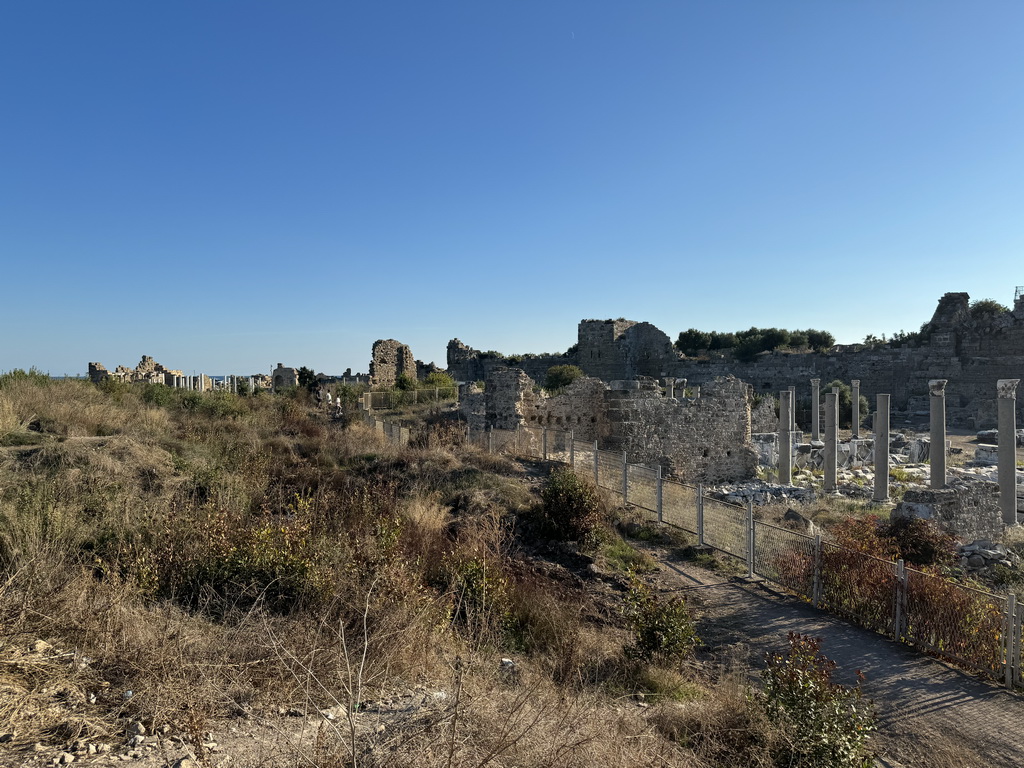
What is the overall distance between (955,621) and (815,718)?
12.0ft

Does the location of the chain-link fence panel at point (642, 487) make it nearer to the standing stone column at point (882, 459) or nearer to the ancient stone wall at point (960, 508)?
the ancient stone wall at point (960, 508)

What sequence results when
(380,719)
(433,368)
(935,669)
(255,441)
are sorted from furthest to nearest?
(433,368), (255,441), (935,669), (380,719)

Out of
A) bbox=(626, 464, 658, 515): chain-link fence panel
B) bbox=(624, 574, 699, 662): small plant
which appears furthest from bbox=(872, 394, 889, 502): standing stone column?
bbox=(624, 574, 699, 662): small plant

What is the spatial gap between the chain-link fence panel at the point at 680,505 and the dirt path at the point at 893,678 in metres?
2.01

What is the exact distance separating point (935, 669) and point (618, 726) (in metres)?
4.50

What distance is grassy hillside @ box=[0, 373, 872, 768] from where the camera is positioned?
3.39 m

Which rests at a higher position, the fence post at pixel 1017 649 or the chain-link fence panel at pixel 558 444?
the chain-link fence panel at pixel 558 444

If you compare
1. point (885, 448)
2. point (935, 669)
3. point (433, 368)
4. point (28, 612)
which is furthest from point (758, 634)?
point (433, 368)

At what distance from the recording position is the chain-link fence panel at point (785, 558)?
331 inches

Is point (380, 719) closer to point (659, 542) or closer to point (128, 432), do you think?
point (659, 542)

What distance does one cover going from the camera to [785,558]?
8781mm

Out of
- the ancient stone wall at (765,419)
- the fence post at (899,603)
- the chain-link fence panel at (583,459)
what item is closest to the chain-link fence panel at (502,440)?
the chain-link fence panel at (583,459)

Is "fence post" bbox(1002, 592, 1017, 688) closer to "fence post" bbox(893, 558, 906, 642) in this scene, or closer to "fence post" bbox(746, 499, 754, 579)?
"fence post" bbox(893, 558, 906, 642)

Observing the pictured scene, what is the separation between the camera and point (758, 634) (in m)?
7.13
